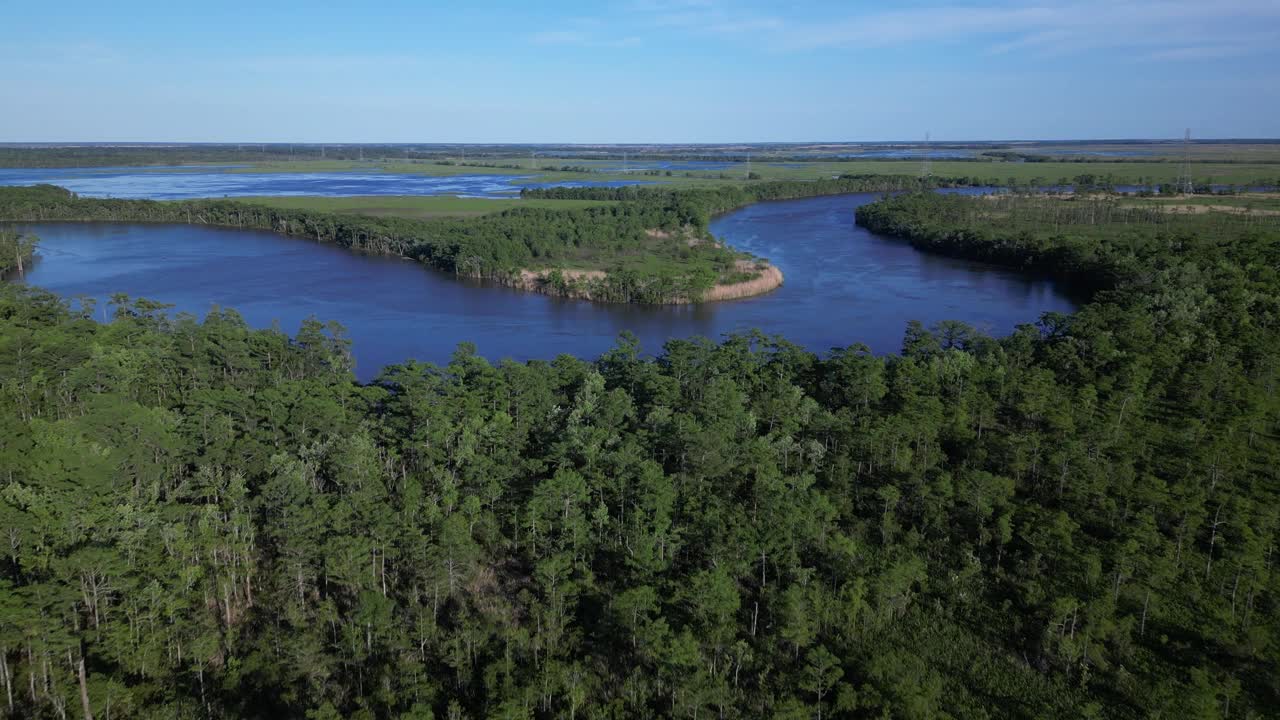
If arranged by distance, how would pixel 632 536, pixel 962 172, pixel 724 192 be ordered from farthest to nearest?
pixel 962 172
pixel 724 192
pixel 632 536

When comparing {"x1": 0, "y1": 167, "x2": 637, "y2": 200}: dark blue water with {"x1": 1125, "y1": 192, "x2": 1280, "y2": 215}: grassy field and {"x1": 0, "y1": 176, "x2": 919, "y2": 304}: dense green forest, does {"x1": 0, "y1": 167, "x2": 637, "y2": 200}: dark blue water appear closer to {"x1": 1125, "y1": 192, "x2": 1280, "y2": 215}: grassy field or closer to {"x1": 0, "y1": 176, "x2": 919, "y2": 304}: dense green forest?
{"x1": 0, "y1": 176, "x2": 919, "y2": 304}: dense green forest

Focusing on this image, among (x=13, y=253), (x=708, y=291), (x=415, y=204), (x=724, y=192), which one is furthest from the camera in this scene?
(x=724, y=192)

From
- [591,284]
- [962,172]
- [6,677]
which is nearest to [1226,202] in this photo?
[962,172]

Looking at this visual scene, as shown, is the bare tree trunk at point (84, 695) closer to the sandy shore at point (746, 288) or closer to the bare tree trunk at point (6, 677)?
the bare tree trunk at point (6, 677)

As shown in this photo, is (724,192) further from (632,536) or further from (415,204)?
(632,536)

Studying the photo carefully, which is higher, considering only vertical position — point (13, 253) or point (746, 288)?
point (13, 253)

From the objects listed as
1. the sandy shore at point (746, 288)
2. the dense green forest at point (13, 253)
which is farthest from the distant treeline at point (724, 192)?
the dense green forest at point (13, 253)
